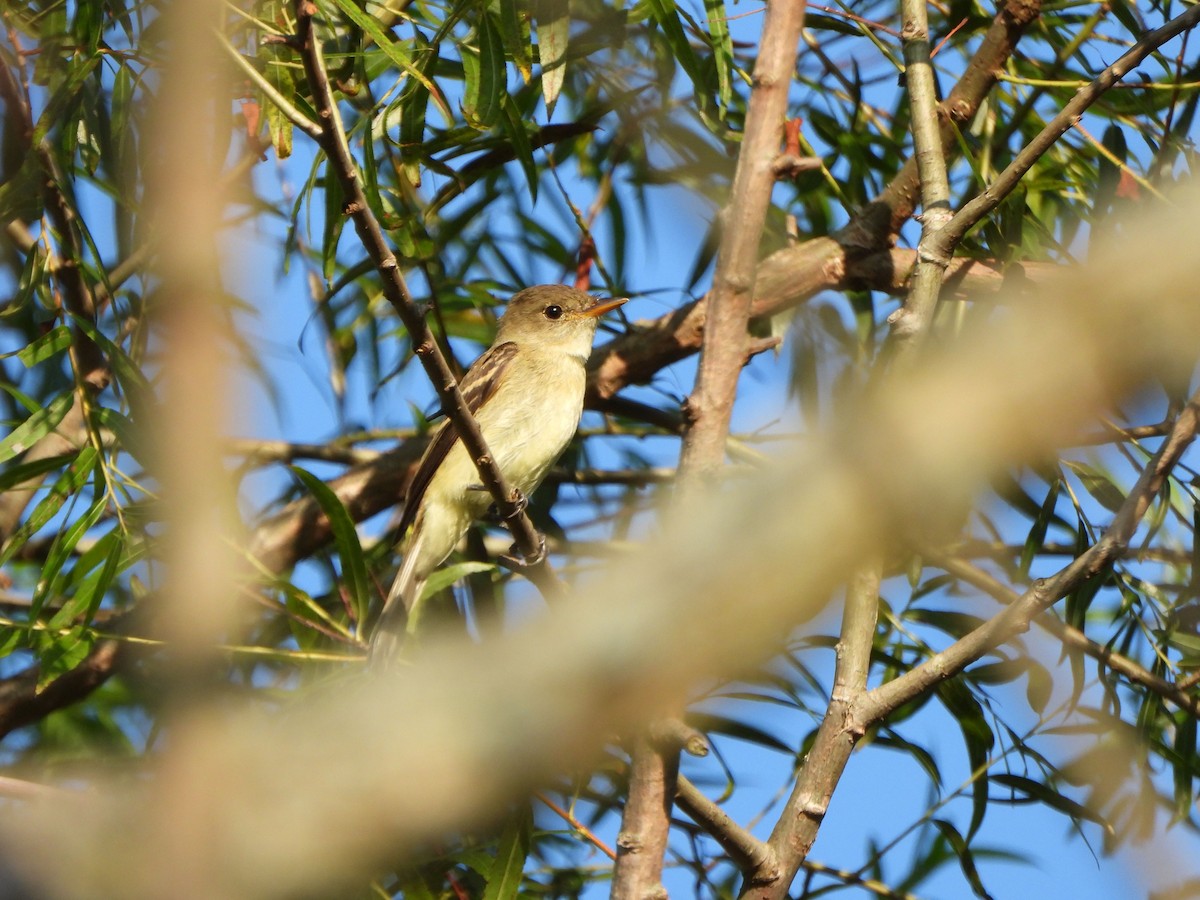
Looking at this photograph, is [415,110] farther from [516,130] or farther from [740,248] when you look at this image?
[740,248]

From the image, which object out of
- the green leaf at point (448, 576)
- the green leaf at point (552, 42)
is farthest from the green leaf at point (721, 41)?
the green leaf at point (448, 576)

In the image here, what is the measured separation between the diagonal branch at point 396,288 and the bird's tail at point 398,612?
547 mm

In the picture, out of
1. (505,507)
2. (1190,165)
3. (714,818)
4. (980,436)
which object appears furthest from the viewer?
(1190,165)

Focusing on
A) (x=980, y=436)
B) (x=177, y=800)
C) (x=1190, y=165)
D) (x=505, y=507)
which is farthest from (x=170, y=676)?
(x=1190, y=165)

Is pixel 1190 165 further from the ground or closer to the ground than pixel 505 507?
further from the ground

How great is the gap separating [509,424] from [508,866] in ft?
6.51

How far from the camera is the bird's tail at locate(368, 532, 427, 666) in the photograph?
3819mm

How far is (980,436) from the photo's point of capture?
2.16 ft

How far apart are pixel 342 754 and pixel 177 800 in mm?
104

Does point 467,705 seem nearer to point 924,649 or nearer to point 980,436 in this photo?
point 980,436

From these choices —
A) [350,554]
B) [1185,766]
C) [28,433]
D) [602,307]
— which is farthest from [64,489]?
[1185,766]

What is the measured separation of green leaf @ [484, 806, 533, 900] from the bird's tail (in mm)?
625

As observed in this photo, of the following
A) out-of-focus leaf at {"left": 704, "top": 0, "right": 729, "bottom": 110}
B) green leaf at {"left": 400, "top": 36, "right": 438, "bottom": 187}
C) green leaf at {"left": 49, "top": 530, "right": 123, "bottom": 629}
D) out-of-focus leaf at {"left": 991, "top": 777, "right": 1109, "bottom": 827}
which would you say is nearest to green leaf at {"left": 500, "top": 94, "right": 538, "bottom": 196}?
green leaf at {"left": 400, "top": 36, "right": 438, "bottom": 187}

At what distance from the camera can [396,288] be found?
7.82 feet
